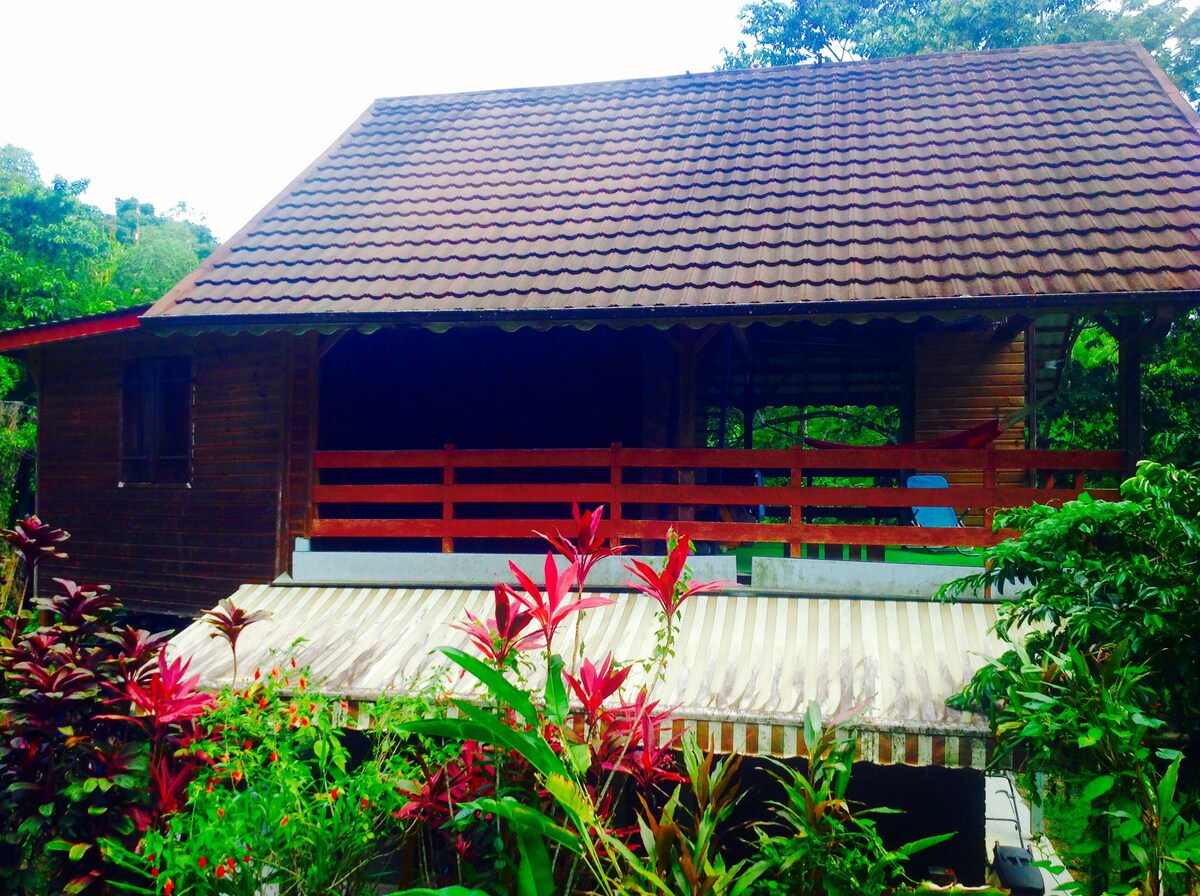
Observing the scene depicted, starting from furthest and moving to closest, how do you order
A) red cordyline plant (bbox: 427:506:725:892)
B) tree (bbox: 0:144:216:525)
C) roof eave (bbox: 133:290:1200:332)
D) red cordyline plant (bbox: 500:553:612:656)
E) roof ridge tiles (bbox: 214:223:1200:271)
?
1. tree (bbox: 0:144:216:525)
2. roof ridge tiles (bbox: 214:223:1200:271)
3. roof eave (bbox: 133:290:1200:332)
4. red cordyline plant (bbox: 500:553:612:656)
5. red cordyline plant (bbox: 427:506:725:892)

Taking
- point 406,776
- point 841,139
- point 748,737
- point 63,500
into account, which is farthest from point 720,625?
point 63,500

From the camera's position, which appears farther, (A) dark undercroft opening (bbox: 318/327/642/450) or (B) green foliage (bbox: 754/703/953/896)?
(A) dark undercroft opening (bbox: 318/327/642/450)

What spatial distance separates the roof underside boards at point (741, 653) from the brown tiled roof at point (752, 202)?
223cm

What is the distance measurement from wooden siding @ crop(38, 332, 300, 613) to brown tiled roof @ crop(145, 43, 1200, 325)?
881mm

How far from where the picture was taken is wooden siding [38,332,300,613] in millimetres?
8336

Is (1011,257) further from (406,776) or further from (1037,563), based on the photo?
(406,776)

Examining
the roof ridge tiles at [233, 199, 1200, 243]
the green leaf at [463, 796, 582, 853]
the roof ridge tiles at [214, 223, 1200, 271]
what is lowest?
the green leaf at [463, 796, 582, 853]

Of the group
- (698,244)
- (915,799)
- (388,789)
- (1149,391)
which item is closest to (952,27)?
(1149,391)

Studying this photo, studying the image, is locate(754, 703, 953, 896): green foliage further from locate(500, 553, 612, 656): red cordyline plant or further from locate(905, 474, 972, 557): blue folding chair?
locate(905, 474, 972, 557): blue folding chair

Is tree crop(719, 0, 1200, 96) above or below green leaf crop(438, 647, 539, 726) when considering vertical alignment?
above

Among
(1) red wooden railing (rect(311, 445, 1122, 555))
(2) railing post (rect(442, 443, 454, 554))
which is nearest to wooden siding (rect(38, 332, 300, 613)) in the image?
(1) red wooden railing (rect(311, 445, 1122, 555))

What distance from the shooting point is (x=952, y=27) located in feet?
76.2

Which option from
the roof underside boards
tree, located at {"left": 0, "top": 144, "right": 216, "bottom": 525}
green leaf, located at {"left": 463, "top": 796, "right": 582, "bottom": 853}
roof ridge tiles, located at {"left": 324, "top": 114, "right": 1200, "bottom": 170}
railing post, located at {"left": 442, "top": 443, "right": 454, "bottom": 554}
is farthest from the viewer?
tree, located at {"left": 0, "top": 144, "right": 216, "bottom": 525}

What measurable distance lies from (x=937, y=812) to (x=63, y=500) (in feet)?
30.2
